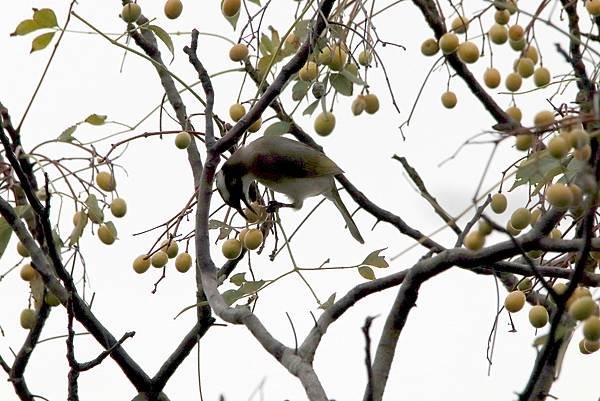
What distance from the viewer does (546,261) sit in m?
2.75

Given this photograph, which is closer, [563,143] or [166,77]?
[563,143]

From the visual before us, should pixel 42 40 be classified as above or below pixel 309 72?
above

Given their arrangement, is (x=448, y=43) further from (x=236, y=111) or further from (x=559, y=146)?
(x=559, y=146)

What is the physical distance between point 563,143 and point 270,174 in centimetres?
263

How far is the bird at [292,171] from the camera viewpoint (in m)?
4.06

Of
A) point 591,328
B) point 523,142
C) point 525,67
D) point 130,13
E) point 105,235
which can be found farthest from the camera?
point 130,13

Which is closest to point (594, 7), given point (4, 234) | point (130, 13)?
point (130, 13)

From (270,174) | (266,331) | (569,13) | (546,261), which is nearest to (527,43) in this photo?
(569,13)

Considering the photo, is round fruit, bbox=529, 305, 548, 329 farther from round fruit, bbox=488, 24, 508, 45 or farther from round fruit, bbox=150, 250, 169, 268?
round fruit, bbox=150, 250, 169, 268

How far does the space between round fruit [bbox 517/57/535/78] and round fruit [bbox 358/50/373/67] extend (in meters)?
0.37

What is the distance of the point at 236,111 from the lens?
2826 mm

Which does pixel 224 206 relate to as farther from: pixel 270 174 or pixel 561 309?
pixel 561 309

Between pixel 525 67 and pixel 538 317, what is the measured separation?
56 cm

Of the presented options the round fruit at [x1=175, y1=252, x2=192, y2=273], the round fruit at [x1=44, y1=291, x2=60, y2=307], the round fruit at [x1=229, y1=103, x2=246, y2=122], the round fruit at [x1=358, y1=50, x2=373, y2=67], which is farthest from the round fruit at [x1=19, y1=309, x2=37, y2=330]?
the round fruit at [x1=358, y1=50, x2=373, y2=67]
